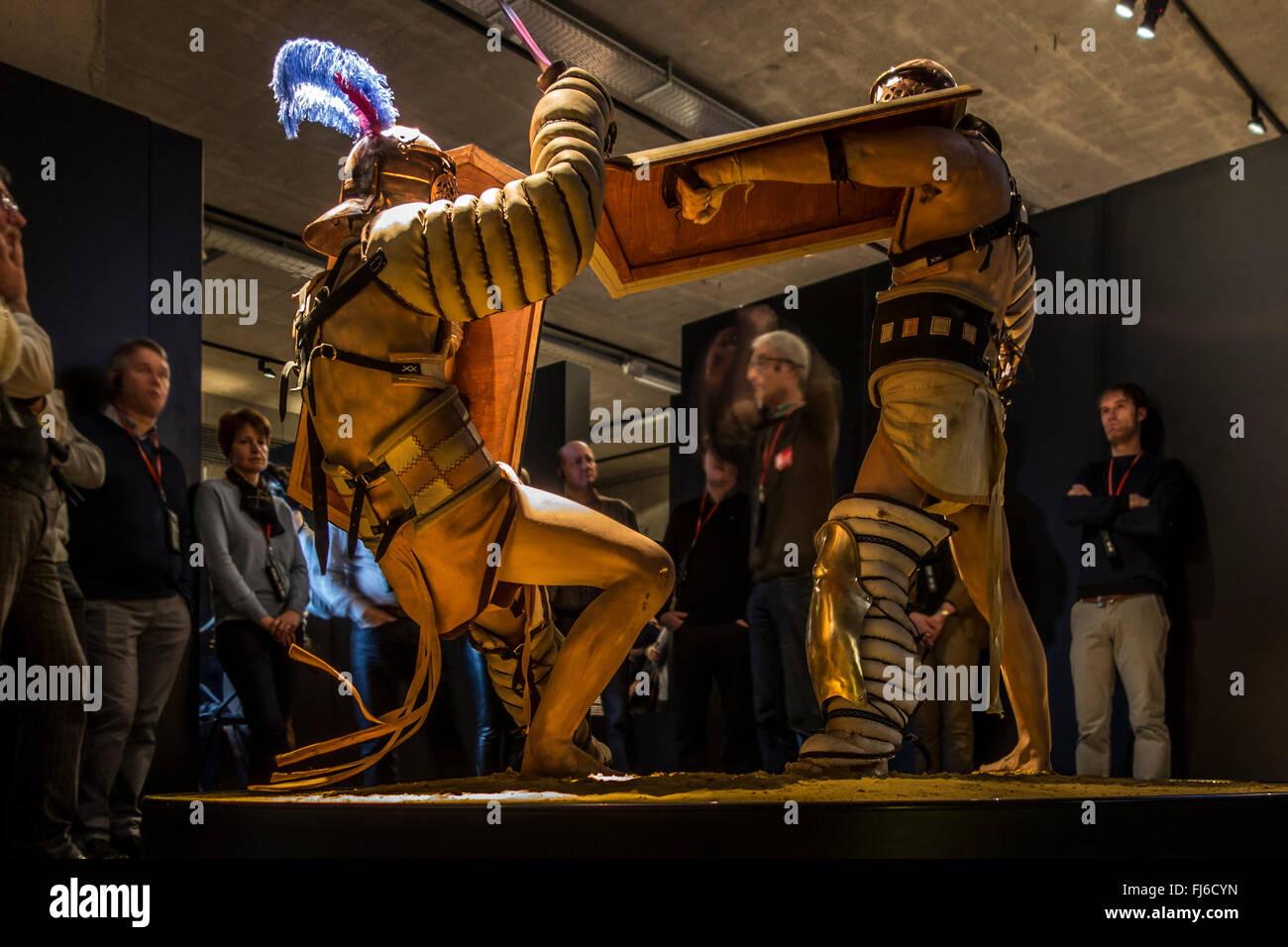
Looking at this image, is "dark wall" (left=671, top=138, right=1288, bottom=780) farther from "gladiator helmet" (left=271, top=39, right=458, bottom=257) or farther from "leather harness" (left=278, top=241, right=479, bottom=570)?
"leather harness" (left=278, top=241, right=479, bottom=570)

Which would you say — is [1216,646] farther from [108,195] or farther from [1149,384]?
[108,195]

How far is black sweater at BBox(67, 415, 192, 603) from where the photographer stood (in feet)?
13.6

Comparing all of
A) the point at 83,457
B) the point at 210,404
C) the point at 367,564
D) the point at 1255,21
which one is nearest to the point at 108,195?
the point at 83,457

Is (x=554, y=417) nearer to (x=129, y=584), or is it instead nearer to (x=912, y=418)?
(x=129, y=584)

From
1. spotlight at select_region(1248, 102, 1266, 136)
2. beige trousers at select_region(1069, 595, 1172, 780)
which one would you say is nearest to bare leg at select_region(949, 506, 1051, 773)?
beige trousers at select_region(1069, 595, 1172, 780)

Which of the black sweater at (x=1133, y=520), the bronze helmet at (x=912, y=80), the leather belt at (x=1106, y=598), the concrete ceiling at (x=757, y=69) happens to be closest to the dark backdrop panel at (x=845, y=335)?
the concrete ceiling at (x=757, y=69)

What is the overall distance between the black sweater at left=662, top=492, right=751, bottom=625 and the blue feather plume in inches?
127

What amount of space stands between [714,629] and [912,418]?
3.11 meters

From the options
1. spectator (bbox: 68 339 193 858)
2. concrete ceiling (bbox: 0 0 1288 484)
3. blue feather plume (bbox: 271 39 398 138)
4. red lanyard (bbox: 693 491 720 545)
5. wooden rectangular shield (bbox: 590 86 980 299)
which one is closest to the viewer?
blue feather plume (bbox: 271 39 398 138)

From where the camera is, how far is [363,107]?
2.96 m

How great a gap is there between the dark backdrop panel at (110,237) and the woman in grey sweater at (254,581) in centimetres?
22

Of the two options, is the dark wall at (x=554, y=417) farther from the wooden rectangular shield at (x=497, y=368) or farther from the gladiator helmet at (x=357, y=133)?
the gladiator helmet at (x=357, y=133)

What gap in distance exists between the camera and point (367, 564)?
5.31m

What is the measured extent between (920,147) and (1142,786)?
1703mm
